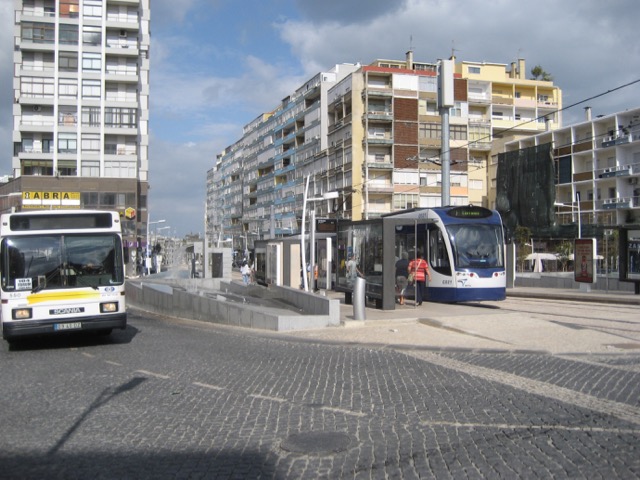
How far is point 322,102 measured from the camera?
275ft

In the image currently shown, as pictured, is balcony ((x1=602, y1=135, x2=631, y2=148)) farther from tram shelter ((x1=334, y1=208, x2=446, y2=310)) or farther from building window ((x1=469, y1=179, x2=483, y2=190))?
tram shelter ((x1=334, y1=208, x2=446, y2=310))

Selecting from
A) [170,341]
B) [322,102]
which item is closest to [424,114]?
[322,102]

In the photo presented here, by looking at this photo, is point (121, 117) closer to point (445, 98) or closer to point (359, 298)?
point (445, 98)

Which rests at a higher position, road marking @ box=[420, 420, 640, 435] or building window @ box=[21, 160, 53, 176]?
building window @ box=[21, 160, 53, 176]

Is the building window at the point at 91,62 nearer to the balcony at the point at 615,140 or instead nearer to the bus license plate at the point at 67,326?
the balcony at the point at 615,140

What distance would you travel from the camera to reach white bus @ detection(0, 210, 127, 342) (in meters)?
12.7

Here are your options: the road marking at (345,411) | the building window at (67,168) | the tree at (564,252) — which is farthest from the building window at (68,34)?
the road marking at (345,411)

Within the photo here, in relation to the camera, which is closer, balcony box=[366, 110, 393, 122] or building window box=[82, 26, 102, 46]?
building window box=[82, 26, 102, 46]

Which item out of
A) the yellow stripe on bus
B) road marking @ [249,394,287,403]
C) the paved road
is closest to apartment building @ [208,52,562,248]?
the yellow stripe on bus

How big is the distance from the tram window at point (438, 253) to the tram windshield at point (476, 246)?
362 millimetres

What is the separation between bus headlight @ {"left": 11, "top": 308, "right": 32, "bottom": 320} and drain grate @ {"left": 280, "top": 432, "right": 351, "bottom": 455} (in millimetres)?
8176

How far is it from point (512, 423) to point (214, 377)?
15.0ft

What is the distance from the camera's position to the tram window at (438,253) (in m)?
21.6

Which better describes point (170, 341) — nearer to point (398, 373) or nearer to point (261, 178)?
point (398, 373)
